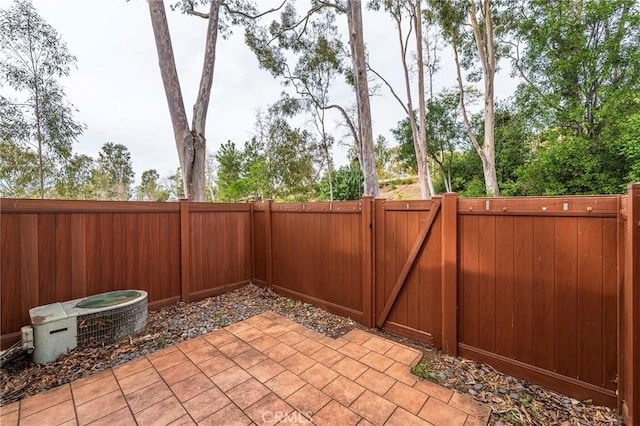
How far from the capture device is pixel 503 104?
460 inches

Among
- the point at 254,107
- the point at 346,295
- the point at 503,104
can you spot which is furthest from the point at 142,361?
the point at 503,104

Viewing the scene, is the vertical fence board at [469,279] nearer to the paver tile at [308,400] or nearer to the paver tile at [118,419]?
the paver tile at [308,400]

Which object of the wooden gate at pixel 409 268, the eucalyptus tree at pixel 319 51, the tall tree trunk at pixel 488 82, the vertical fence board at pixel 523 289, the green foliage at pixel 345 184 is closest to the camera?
the vertical fence board at pixel 523 289

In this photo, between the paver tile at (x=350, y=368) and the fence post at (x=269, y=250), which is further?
the fence post at (x=269, y=250)

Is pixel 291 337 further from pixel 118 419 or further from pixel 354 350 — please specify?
pixel 118 419

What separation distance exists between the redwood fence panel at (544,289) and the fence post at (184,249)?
3.34m

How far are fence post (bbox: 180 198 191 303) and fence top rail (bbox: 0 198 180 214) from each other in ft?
0.31

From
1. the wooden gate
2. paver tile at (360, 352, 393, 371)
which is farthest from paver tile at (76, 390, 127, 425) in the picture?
the wooden gate

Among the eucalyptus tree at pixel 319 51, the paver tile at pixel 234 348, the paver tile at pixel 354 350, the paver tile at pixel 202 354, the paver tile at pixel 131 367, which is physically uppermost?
the eucalyptus tree at pixel 319 51

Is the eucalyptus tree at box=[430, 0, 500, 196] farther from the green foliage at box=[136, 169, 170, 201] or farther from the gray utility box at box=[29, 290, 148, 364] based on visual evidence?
the green foliage at box=[136, 169, 170, 201]

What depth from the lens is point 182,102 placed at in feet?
17.8

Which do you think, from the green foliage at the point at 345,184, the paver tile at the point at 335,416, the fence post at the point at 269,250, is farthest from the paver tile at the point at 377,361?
the green foliage at the point at 345,184

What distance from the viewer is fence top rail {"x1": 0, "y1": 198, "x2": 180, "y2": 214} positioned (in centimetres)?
231

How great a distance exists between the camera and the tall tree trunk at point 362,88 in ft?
21.3
